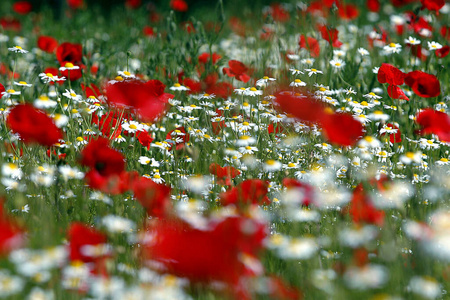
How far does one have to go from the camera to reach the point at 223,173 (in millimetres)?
2203

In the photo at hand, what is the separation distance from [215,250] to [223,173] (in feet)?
3.17

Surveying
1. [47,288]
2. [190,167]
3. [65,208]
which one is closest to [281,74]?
[190,167]

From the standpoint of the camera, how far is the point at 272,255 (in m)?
1.89

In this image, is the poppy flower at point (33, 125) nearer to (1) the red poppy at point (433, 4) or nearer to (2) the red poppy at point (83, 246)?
(2) the red poppy at point (83, 246)

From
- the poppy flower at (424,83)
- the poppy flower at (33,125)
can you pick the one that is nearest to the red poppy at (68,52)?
the poppy flower at (33,125)

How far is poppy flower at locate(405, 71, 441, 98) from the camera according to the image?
8.21 feet

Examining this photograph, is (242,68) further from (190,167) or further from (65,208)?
(65,208)

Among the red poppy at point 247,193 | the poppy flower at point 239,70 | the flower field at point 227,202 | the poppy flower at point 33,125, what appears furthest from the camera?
the poppy flower at point 239,70

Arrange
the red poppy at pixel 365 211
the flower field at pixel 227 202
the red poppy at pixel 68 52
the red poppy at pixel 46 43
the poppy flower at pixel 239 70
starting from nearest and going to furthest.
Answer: the flower field at pixel 227 202, the red poppy at pixel 365 211, the red poppy at pixel 68 52, the poppy flower at pixel 239 70, the red poppy at pixel 46 43

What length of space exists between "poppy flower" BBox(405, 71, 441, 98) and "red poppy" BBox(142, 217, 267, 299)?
142 centimetres

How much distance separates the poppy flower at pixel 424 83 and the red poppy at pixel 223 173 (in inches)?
35.0

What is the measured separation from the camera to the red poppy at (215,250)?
4.13 feet

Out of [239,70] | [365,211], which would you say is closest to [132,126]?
[239,70]

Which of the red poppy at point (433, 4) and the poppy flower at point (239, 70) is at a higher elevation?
the red poppy at point (433, 4)
